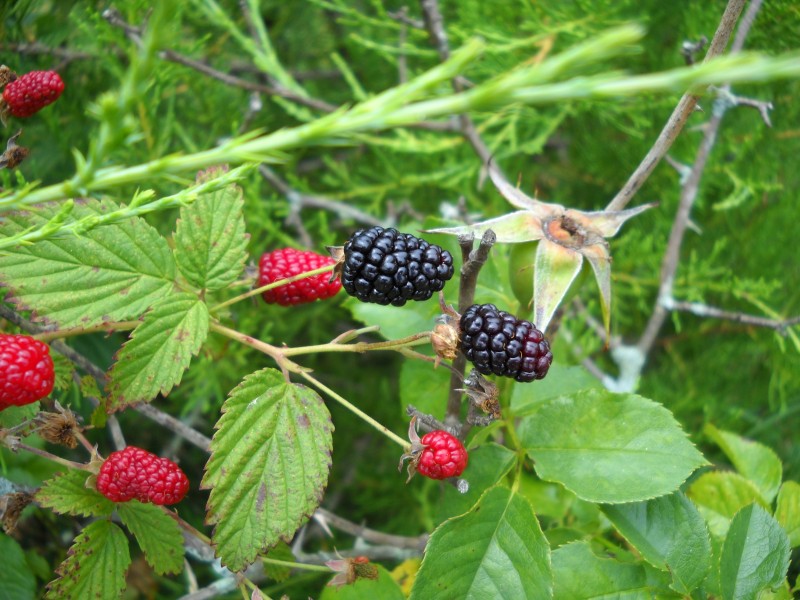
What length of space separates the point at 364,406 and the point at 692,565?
1.10 metres

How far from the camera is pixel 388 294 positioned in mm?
829

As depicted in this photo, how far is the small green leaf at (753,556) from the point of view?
85 cm

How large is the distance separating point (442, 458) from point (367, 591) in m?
0.27

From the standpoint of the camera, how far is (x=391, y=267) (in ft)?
2.68

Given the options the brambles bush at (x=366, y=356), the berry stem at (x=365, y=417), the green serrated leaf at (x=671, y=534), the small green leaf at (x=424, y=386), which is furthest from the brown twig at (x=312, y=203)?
the green serrated leaf at (x=671, y=534)

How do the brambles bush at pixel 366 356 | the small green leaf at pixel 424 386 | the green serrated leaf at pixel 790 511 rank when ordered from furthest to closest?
the small green leaf at pixel 424 386
the green serrated leaf at pixel 790 511
the brambles bush at pixel 366 356

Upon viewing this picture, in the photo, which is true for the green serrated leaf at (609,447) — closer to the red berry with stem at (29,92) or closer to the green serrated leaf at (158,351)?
the green serrated leaf at (158,351)

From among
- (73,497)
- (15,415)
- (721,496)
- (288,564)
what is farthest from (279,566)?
(721,496)

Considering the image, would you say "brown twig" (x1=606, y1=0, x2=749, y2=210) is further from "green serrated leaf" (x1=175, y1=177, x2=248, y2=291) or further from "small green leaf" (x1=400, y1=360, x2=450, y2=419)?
"green serrated leaf" (x1=175, y1=177, x2=248, y2=291)

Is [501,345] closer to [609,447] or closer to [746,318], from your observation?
[609,447]

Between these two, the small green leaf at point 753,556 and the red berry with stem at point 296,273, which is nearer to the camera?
the small green leaf at point 753,556

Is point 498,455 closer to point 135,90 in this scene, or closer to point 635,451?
point 635,451

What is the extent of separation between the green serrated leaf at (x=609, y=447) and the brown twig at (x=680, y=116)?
296 mm

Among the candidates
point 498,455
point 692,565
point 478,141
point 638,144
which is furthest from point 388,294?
point 638,144
